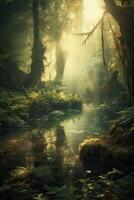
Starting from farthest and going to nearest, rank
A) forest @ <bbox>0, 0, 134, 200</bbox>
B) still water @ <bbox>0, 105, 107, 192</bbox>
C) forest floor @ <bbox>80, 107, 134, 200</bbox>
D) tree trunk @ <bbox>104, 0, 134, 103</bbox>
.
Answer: tree trunk @ <bbox>104, 0, 134, 103</bbox> → still water @ <bbox>0, 105, 107, 192</bbox> → forest @ <bbox>0, 0, 134, 200</bbox> → forest floor @ <bbox>80, 107, 134, 200</bbox>

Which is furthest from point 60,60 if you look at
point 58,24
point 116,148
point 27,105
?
point 116,148

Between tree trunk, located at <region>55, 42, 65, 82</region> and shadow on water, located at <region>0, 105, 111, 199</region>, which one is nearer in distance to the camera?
shadow on water, located at <region>0, 105, 111, 199</region>

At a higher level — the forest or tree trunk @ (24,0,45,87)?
tree trunk @ (24,0,45,87)

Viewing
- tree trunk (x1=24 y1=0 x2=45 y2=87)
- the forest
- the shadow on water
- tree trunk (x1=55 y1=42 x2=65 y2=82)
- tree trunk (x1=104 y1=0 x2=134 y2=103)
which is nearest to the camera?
the forest

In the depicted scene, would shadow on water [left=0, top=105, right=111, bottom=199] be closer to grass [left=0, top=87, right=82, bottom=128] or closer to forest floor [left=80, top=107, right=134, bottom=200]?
forest floor [left=80, top=107, right=134, bottom=200]

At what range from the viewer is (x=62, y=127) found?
1898 centimetres

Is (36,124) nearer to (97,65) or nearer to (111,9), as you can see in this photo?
(111,9)

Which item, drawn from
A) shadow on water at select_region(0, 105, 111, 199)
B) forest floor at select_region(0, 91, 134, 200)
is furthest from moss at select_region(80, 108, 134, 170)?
shadow on water at select_region(0, 105, 111, 199)

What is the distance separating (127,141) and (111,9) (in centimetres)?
462

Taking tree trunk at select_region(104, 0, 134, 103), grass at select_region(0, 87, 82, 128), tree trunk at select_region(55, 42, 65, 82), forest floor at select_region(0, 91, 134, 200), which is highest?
tree trunk at select_region(55, 42, 65, 82)

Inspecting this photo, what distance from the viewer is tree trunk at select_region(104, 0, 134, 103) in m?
12.8

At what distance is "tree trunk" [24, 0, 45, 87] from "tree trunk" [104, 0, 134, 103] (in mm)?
18277

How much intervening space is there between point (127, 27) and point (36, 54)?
18568 millimetres

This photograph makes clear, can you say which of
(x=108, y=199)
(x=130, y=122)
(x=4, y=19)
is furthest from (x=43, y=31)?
Answer: (x=108, y=199)
